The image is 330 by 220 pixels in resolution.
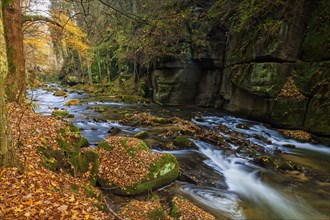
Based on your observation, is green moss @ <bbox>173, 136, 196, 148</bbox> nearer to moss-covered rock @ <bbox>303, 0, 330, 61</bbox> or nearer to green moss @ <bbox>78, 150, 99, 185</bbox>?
green moss @ <bbox>78, 150, 99, 185</bbox>

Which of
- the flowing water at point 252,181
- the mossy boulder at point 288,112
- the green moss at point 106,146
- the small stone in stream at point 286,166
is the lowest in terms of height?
the flowing water at point 252,181

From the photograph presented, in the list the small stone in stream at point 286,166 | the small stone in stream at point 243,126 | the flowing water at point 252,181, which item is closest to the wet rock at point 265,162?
the flowing water at point 252,181

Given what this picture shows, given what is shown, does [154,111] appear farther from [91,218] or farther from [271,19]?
[91,218]

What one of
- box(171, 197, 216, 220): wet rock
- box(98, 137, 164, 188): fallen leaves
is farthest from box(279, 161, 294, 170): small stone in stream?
box(98, 137, 164, 188): fallen leaves

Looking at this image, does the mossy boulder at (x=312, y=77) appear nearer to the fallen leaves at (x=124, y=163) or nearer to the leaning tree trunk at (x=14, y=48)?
the fallen leaves at (x=124, y=163)

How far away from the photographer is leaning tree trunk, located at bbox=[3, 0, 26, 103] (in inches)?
253

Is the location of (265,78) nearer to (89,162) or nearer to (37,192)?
(89,162)

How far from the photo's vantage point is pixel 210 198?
5.88 meters

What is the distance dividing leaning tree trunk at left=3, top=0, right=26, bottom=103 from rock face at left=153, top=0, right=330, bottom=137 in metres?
10.8

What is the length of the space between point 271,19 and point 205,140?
7.56 m

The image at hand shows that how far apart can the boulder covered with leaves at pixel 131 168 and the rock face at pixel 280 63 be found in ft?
26.2

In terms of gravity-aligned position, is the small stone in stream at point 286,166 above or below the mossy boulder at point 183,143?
below

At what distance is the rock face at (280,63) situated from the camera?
1033cm

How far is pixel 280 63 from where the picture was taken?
11.6 m
